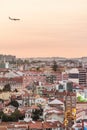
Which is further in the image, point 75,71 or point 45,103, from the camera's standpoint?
point 75,71

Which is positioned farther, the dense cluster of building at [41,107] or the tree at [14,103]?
the tree at [14,103]

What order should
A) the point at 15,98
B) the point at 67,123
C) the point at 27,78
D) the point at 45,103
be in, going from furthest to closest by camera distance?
the point at 27,78 < the point at 15,98 < the point at 45,103 < the point at 67,123

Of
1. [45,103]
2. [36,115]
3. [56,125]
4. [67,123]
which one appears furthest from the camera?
[45,103]

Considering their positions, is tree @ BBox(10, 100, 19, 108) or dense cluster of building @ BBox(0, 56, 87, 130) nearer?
dense cluster of building @ BBox(0, 56, 87, 130)

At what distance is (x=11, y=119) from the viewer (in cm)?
1984

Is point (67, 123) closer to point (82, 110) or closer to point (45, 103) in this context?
point (82, 110)

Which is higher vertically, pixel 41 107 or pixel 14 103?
pixel 14 103

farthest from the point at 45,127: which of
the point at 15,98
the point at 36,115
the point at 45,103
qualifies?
the point at 15,98

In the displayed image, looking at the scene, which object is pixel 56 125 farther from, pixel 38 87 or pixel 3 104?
pixel 38 87

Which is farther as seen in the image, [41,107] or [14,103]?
[14,103]

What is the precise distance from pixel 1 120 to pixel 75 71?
28635 mm

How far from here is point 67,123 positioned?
672 inches

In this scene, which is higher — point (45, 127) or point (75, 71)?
point (75, 71)

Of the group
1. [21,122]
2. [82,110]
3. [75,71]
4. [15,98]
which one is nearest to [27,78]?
[75,71]
